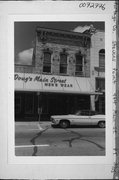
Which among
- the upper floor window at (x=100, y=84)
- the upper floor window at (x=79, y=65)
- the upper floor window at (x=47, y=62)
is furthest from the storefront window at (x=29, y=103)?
the upper floor window at (x=100, y=84)

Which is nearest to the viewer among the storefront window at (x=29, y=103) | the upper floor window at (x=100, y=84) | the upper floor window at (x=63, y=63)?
the storefront window at (x=29, y=103)

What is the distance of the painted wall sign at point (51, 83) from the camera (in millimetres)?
6121

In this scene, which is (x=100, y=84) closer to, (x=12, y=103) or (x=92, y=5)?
(x=92, y=5)

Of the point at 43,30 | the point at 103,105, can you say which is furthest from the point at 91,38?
the point at 103,105

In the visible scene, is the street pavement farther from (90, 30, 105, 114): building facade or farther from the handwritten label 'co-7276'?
the handwritten label 'co-7276'

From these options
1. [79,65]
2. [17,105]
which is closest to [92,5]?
[79,65]

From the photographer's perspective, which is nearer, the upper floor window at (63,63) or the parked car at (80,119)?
the parked car at (80,119)

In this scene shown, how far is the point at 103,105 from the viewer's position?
241 inches

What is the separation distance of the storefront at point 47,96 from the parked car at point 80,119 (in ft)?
0.38

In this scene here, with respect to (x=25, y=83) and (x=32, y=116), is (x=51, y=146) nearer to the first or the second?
(x=32, y=116)

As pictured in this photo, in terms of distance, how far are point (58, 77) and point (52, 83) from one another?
8.0 inches

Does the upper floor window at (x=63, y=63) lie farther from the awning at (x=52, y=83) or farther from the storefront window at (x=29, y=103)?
the storefront window at (x=29, y=103)

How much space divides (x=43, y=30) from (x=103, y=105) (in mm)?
2198

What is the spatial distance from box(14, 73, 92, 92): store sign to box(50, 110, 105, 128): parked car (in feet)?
1.82
